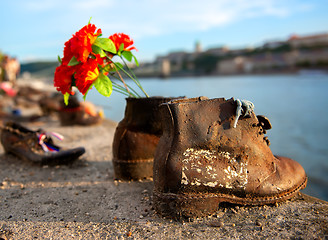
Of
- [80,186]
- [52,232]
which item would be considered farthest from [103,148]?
[52,232]

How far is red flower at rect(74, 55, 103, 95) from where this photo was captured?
6.63ft

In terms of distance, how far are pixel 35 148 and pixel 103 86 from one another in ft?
4.77

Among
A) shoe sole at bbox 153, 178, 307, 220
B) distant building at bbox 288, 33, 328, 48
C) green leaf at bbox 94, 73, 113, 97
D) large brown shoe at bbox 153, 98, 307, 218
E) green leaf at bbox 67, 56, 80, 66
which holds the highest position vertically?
distant building at bbox 288, 33, 328, 48

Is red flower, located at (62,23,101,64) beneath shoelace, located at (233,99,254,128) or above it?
above

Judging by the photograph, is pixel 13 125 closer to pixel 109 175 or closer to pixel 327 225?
pixel 109 175

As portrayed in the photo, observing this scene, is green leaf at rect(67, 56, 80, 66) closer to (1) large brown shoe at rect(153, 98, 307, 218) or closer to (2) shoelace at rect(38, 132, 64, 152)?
(1) large brown shoe at rect(153, 98, 307, 218)

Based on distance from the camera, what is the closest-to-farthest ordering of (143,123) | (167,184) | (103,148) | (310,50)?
(167,184), (143,123), (103,148), (310,50)

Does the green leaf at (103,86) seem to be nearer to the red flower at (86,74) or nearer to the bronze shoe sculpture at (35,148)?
the red flower at (86,74)

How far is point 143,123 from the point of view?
2.44 m

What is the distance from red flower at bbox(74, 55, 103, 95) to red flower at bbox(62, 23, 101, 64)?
0.15 feet

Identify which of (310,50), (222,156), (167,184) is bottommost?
(167,184)

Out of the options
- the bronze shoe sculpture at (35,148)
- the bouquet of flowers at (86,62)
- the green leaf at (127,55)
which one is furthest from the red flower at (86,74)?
the bronze shoe sculpture at (35,148)

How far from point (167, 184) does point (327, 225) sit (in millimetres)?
864

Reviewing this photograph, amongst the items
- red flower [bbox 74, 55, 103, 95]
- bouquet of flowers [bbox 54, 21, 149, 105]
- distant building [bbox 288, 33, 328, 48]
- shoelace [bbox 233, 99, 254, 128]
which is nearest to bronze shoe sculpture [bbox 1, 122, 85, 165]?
bouquet of flowers [bbox 54, 21, 149, 105]
